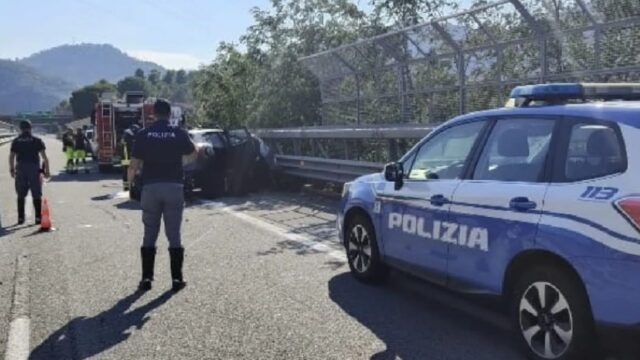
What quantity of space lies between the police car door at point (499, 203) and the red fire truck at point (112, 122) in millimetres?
22298

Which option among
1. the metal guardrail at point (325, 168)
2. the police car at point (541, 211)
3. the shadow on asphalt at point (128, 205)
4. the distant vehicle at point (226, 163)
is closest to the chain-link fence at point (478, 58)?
the metal guardrail at point (325, 168)

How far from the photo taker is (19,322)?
6000 millimetres

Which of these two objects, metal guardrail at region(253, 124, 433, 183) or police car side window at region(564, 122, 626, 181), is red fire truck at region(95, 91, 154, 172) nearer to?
metal guardrail at region(253, 124, 433, 183)

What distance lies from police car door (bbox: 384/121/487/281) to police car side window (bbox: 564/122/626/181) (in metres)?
1.08

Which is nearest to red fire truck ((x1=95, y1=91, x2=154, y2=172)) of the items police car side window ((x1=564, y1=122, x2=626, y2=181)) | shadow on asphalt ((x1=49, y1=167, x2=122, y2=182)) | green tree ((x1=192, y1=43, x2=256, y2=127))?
shadow on asphalt ((x1=49, y1=167, x2=122, y2=182))

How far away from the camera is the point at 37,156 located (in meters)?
12.3

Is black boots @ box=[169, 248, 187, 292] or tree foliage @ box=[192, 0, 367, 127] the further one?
A: tree foliage @ box=[192, 0, 367, 127]

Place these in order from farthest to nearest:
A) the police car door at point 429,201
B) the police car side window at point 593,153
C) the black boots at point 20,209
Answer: the black boots at point 20,209, the police car door at point 429,201, the police car side window at point 593,153

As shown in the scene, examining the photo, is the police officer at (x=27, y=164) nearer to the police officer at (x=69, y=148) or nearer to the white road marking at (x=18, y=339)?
the white road marking at (x=18, y=339)

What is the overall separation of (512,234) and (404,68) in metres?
9.58

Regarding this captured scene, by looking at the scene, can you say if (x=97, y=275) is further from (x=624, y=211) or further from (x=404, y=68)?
(x=404, y=68)

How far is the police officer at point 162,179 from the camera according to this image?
278 inches

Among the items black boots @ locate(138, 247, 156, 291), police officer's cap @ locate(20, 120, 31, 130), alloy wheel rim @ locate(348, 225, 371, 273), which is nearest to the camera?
alloy wheel rim @ locate(348, 225, 371, 273)

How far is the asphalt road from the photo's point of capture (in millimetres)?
A: 5211
